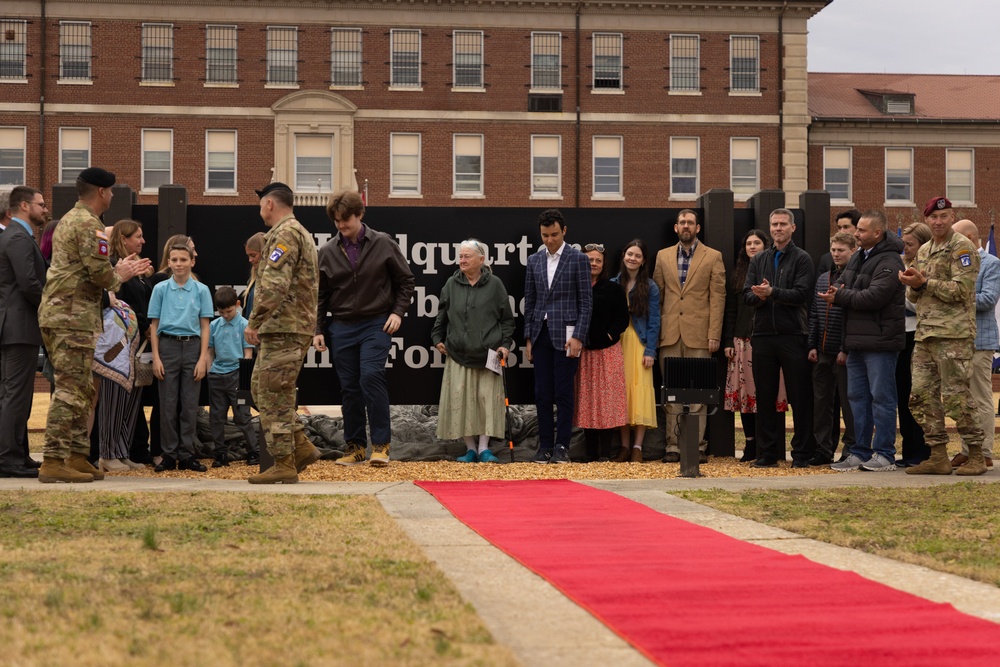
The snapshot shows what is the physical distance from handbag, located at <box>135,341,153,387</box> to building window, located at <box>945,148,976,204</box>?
4124 cm

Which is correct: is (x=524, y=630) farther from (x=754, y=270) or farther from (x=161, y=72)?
(x=161, y=72)

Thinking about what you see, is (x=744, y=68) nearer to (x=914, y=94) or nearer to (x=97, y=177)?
(x=914, y=94)

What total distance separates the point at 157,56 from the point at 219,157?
4.02 meters

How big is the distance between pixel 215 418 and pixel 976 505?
246 inches

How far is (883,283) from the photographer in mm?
10000

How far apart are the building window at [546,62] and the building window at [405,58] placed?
4.04m

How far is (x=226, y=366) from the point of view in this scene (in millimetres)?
10695

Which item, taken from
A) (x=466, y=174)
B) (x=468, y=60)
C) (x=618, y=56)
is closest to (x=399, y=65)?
(x=468, y=60)

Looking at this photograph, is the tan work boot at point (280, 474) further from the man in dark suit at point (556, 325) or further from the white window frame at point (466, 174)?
the white window frame at point (466, 174)

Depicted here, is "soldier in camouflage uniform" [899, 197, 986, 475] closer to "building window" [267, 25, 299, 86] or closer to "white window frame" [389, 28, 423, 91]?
"white window frame" [389, 28, 423, 91]

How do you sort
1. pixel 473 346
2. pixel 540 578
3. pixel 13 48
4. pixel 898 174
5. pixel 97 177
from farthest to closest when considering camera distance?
pixel 898 174, pixel 13 48, pixel 473 346, pixel 97 177, pixel 540 578

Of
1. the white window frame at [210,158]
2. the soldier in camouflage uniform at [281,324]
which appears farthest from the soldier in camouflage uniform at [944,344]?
the white window frame at [210,158]

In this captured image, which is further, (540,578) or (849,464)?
(849,464)

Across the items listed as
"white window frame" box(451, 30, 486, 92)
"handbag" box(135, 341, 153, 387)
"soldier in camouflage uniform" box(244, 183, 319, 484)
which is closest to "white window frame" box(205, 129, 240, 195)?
"white window frame" box(451, 30, 486, 92)
